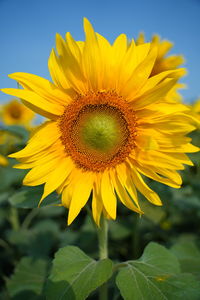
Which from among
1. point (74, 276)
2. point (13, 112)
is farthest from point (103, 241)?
point (13, 112)

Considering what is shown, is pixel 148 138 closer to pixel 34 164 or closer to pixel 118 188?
pixel 118 188

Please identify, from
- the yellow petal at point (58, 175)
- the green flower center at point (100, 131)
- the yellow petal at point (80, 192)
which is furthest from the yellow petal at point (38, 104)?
the yellow petal at point (80, 192)

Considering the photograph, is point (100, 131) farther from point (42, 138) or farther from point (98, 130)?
point (42, 138)

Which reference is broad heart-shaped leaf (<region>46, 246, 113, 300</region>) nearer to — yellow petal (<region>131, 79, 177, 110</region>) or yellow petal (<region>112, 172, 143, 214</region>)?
yellow petal (<region>112, 172, 143, 214</region>)

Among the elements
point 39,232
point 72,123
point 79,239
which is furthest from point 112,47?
point 39,232

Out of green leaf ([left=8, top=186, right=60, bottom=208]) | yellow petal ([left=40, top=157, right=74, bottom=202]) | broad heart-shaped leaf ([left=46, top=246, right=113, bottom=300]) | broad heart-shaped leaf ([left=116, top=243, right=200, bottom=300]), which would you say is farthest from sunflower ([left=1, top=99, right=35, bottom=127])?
broad heart-shaped leaf ([left=116, top=243, right=200, bottom=300])
